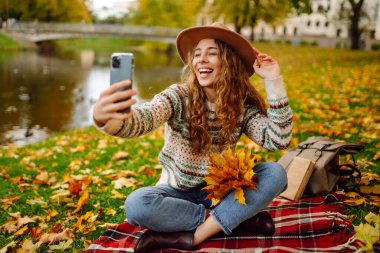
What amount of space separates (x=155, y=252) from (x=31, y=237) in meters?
1.05

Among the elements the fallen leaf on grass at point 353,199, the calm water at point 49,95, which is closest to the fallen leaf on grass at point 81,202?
the calm water at point 49,95

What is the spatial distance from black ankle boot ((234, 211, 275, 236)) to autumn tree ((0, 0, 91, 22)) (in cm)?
3661

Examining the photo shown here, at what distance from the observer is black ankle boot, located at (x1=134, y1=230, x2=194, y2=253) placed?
8.00 ft

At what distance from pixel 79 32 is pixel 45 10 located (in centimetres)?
535

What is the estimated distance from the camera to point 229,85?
2672 mm

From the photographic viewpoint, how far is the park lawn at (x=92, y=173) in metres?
2.98

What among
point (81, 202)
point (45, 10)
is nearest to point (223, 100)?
point (81, 202)

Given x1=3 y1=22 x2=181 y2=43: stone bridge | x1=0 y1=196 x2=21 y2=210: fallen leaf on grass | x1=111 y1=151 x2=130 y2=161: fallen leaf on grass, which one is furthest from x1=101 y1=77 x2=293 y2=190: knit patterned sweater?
x1=3 y1=22 x2=181 y2=43: stone bridge

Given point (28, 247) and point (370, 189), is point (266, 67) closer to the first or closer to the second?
point (370, 189)

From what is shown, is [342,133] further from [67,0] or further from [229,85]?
[67,0]

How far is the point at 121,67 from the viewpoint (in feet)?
6.01

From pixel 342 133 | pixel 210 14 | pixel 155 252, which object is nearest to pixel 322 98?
pixel 342 133

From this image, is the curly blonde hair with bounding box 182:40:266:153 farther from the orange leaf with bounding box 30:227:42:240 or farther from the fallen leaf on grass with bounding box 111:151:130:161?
the fallen leaf on grass with bounding box 111:151:130:161

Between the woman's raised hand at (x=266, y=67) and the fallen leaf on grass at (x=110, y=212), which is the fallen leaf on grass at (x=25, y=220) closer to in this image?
the fallen leaf on grass at (x=110, y=212)
